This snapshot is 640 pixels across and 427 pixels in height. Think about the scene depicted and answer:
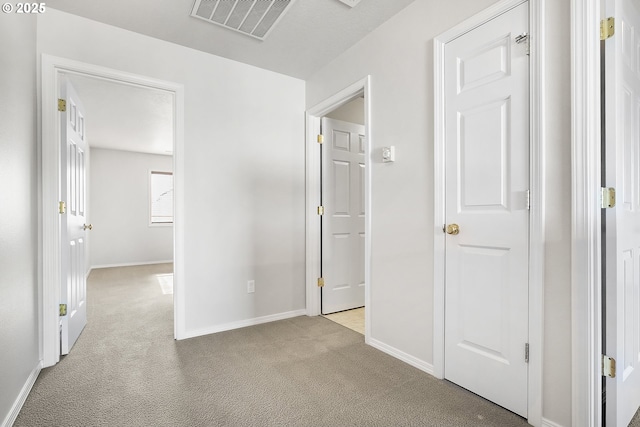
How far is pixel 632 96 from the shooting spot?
160 centimetres

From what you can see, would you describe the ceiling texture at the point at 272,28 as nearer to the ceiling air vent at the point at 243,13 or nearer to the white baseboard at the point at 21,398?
the ceiling air vent at the point at 243,13

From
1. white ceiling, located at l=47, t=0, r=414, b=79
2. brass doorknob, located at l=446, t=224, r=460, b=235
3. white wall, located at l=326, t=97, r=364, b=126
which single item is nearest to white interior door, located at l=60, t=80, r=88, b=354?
white ceiling, located at l=47, t=0, r=414, b=79

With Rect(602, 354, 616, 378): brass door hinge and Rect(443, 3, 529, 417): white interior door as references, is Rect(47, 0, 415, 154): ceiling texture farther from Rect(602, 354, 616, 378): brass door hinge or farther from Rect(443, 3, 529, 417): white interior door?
Rect(602, 354, 616, 378): brass door hinge

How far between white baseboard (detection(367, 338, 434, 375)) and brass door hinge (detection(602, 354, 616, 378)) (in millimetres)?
880

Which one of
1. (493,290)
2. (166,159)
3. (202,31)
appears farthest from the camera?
(166,159)

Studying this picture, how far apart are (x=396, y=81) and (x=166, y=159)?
21.3 feet

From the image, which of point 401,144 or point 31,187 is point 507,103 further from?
point 31,187

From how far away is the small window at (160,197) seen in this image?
736 cm

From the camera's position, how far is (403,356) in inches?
88.4

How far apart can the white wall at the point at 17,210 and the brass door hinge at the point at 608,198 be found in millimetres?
2645

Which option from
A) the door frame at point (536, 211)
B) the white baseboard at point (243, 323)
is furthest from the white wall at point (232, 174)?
the door frame at point (536, 211)

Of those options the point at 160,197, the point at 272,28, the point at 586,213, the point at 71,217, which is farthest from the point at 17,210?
the point at 160,197

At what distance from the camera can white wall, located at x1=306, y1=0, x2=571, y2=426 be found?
146 centimetres

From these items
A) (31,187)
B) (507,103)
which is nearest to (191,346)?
(31,187)
